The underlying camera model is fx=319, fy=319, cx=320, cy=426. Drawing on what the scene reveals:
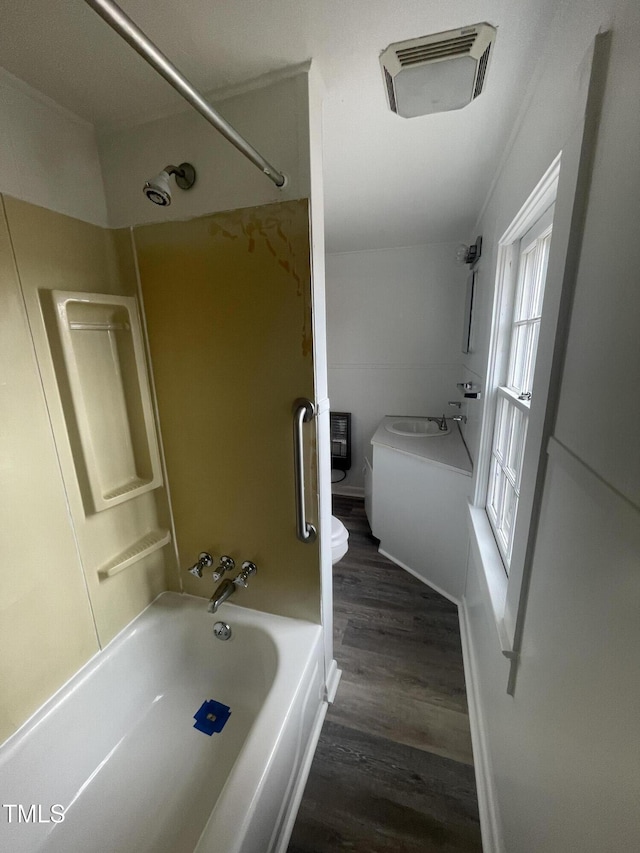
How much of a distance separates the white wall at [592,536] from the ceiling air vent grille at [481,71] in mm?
148

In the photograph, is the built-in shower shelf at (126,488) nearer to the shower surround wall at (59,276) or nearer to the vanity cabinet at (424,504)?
the shower surround wall at (59,276)

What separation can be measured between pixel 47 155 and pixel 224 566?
1536mm

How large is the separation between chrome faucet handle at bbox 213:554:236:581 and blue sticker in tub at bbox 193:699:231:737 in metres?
0.50

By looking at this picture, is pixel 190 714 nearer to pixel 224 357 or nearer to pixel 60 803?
pixel 60 803

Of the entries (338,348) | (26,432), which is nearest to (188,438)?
(26,432)

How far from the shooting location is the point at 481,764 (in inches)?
45.4

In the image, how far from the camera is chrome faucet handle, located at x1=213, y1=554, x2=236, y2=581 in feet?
4.25

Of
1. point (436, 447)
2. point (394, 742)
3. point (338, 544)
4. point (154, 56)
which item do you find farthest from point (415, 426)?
point (154, 56)

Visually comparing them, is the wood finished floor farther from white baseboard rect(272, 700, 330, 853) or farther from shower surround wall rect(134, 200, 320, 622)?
shower surround wall rect(134, 200, 320, 622)

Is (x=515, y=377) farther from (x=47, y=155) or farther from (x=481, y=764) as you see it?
(x=47, y=155)

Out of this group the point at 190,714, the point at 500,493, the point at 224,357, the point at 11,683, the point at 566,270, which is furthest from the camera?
the point at 500,493

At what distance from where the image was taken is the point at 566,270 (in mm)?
685

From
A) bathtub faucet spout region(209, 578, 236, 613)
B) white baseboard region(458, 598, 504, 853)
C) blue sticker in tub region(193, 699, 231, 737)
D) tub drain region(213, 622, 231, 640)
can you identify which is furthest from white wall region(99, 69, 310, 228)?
white baseboard region(458, 598, 504, 853)

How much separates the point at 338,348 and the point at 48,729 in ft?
9.52
